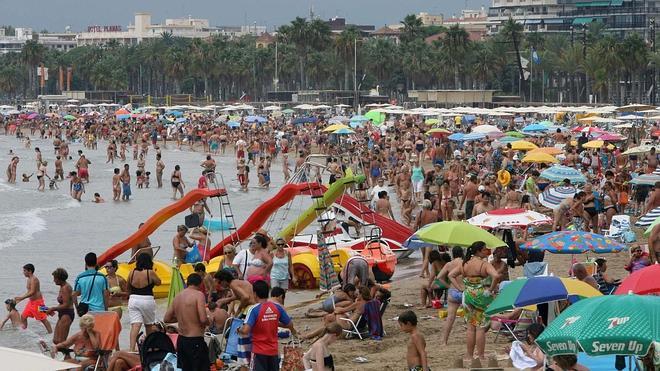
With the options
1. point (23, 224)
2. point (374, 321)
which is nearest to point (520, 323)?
point (374, 321)

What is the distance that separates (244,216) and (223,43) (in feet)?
305

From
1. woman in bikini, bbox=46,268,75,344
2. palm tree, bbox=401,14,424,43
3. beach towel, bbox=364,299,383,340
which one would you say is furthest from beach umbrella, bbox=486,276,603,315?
palm tree, bbox=401,14,424,43

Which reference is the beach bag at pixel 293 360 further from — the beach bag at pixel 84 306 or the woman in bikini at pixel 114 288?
the woman in bikini at pixel 114 288

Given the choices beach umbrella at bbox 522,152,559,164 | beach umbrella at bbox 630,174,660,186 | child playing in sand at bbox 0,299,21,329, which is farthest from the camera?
beach umbrella at bbox 522,152,559,164

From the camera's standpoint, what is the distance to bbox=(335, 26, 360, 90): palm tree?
10312 cm

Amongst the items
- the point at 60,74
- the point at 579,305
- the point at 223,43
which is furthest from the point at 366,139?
the point at 60,74

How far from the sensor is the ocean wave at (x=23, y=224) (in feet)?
89.1

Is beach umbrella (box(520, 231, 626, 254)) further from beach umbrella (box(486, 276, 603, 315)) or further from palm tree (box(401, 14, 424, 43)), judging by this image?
palm tree (box(401, 14, 424, 43))

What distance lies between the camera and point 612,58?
78.9m

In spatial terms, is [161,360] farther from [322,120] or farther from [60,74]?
[60,74]

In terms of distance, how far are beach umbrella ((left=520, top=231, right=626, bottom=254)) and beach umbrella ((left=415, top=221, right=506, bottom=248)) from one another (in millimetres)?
464

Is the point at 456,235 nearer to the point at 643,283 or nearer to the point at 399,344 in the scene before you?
the point at 399,344

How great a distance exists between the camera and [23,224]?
30656mm

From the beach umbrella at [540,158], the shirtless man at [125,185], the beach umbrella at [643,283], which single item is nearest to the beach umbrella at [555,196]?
the beach umbrella at [540,158]
